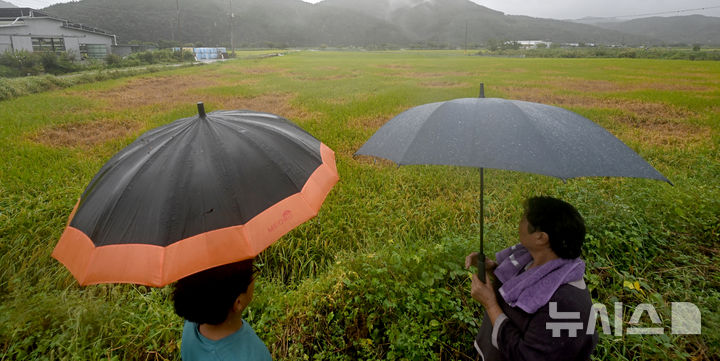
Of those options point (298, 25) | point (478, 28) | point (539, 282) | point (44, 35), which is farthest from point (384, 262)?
point (478, 28)

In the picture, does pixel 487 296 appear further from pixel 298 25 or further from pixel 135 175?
pixel 298 25

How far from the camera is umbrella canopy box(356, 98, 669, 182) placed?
4.30ft

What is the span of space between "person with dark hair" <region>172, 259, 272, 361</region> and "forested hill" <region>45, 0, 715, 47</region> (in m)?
90.8

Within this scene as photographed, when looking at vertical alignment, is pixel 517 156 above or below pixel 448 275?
above

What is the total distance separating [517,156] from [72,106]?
44.4 feet

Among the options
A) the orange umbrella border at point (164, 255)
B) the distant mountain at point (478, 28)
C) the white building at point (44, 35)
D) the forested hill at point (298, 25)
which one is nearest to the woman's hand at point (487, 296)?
the orange umbrella border at point (164, 255)

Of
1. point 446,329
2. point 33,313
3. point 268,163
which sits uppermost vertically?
point 268,163

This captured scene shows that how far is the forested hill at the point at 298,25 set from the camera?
77.4 meters

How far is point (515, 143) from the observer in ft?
4.43

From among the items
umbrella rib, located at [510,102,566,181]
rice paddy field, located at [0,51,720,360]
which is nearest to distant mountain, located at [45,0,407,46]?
rice paddy field, located at [0,51,720,360]

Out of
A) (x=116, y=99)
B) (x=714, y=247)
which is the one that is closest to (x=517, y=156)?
(x=714, y=247)

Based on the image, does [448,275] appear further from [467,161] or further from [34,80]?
[34,80]

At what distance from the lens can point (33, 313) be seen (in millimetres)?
2557

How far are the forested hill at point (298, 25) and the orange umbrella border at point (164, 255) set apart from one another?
9055 centimetres
